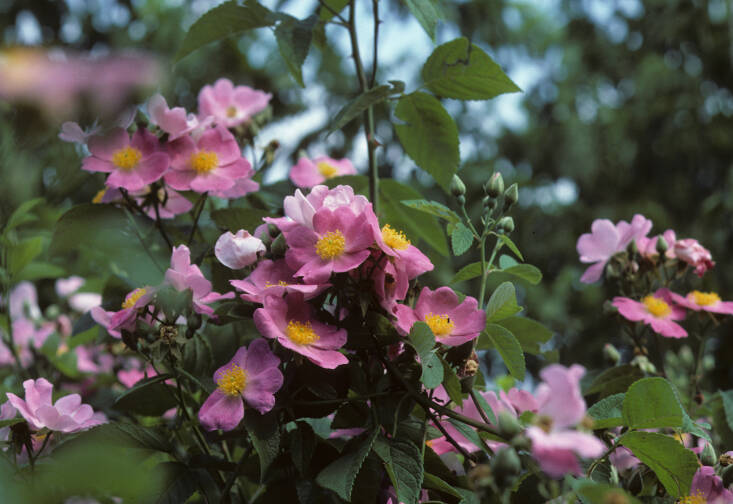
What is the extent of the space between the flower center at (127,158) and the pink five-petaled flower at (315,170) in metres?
0.33

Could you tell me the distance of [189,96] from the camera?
362 cm

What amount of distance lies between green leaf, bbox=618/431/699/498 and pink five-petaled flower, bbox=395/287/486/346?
0.18 meters

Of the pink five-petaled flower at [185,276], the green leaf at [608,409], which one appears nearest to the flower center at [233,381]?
the pink five-petaled flower at [185,276]

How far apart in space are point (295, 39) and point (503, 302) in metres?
0.44

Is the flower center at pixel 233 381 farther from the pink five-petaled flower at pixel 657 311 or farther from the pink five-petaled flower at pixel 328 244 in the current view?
the pink five-petaled flower at pixel 657 311

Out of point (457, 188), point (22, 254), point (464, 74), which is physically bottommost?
point (22, 254)

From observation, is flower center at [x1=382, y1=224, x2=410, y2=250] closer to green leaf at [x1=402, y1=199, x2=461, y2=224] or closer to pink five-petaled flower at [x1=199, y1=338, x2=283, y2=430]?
green leaf at [x1=402, y1=199, x2=461, y2=224]

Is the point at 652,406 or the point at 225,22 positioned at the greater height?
the point at 225,22

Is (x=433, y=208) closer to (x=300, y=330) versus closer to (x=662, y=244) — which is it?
(x=300, y=330)

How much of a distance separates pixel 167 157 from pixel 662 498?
2.33 ft

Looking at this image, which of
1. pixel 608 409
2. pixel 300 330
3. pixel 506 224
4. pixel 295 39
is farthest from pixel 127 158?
pixel 608 409

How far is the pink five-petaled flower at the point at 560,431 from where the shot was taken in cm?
43

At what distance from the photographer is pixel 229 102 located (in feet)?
4.09

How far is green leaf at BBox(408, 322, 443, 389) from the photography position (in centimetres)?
66
